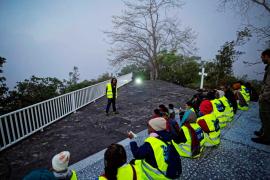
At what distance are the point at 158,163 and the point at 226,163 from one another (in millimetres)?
1993

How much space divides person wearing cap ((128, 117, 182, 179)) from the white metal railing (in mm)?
4225

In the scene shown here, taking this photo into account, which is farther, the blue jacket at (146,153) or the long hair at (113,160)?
the blue jacket at (146,153)

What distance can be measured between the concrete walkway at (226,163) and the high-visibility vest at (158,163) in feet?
3.47

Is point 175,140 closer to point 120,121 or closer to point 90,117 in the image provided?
point 120,121

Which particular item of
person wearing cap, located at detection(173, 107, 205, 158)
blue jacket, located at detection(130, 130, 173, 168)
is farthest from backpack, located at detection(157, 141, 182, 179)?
person wearing cap, located at detection(173, 107, 205, 158)

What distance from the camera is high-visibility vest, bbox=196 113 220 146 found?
3357mm

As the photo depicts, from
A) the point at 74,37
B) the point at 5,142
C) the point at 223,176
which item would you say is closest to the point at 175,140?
the point at 223,176

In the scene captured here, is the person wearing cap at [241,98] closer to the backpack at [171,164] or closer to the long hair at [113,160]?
the backpack at [171,164]

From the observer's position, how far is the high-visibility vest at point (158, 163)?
207 cm

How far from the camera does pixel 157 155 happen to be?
206cm

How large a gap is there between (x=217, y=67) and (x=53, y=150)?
14.2 meters

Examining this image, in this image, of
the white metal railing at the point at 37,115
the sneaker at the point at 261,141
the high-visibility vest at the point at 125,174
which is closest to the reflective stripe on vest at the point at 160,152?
the high-visibility vest at the point at 125,174

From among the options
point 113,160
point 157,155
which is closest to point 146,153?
point 157,155

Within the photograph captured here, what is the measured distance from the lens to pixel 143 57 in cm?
1769
